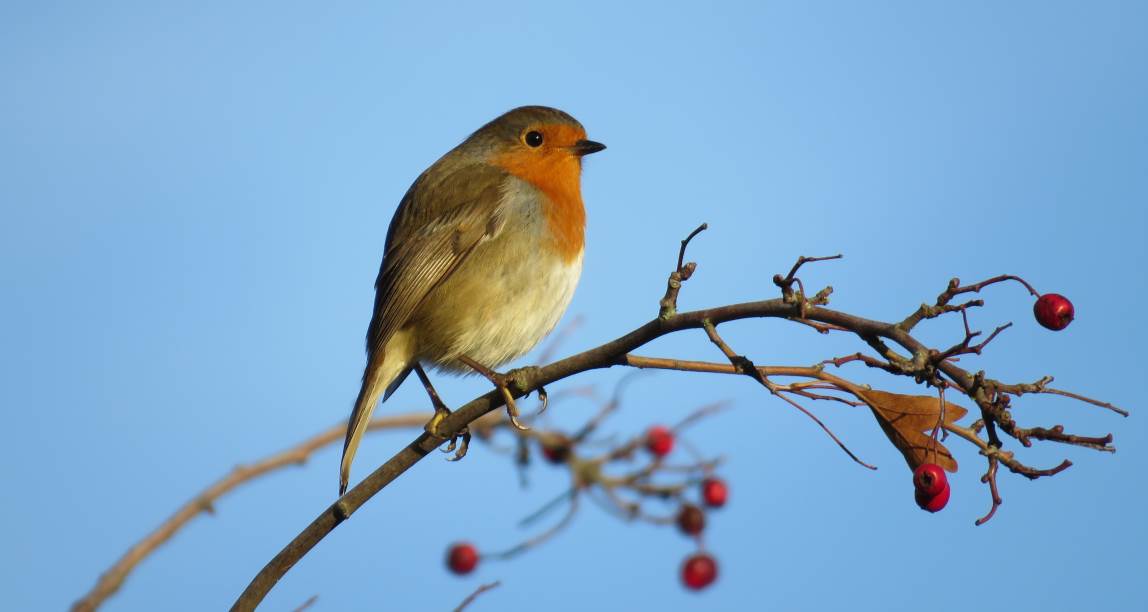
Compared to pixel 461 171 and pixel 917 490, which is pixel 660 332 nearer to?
pixel 917 490

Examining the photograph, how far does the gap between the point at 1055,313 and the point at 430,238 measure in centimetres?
280

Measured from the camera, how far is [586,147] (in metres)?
4.98

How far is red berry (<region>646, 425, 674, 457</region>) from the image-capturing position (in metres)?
4.79

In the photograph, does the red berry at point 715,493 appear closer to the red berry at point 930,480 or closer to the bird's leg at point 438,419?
the bird's leg at point 438,419

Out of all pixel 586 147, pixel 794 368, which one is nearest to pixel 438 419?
pixel 794 368

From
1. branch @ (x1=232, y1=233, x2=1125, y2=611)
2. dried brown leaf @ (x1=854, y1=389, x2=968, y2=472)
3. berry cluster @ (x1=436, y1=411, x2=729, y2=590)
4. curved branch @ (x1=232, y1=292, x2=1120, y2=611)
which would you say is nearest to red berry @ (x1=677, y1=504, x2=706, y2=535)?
berry cluster @ (x1=436, y1=411, x2=729, y2=590)

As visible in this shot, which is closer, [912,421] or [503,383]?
Answer: [912,421]

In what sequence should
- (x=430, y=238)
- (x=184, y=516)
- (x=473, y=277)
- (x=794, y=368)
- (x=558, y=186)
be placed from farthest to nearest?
(x=558, y=186) → (x=430, y=238) → (x=473, y=277) → (x=184, y=516) → (x=794, y=368)

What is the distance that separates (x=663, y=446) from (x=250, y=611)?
283cm

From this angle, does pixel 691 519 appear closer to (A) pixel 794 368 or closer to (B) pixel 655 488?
(B) pixel 655 488

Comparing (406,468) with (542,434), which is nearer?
(406,468)

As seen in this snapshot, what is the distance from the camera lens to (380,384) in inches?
167

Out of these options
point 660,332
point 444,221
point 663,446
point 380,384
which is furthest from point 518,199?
point 660,332

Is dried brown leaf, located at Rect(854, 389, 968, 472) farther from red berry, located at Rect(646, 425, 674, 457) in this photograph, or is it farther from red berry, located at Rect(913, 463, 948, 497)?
red berry, located at Rect(646, 425, 674, 457)
